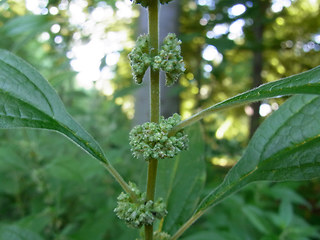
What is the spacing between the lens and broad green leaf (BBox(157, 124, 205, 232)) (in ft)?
3.84

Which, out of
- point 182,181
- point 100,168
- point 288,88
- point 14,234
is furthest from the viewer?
point 100,168

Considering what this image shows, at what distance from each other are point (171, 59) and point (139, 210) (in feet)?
1.33

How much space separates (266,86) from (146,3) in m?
0.35

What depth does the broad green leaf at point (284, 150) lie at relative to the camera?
87 cm

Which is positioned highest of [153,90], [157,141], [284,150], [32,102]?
[32,102]

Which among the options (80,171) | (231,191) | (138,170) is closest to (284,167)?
(231,191)

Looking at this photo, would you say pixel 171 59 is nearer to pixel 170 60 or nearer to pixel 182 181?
pixel 170 60

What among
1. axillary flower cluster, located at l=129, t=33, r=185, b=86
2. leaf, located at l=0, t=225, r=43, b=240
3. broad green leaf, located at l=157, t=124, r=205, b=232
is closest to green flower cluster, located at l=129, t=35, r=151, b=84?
axillary flower cluster, located at l=129, t=33, r=185, b=86

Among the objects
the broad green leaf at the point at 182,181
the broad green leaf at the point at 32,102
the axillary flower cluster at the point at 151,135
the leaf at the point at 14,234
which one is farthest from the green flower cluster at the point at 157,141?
the leaf at the point at 14,234

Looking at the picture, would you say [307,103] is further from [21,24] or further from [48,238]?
[48,238]

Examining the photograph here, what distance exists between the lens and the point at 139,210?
90cm

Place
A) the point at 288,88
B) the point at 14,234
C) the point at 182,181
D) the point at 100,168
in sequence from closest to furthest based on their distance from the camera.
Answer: the point at 288,88, the point at 182,181, the point at 14,234, the point at 100,168

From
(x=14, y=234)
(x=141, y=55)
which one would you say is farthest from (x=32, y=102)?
(x=14, y=234)

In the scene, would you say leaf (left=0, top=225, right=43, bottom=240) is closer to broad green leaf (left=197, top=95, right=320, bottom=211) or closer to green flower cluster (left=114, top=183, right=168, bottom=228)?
green flower cluster (left=114, top=183, right=168, bottom=228)
